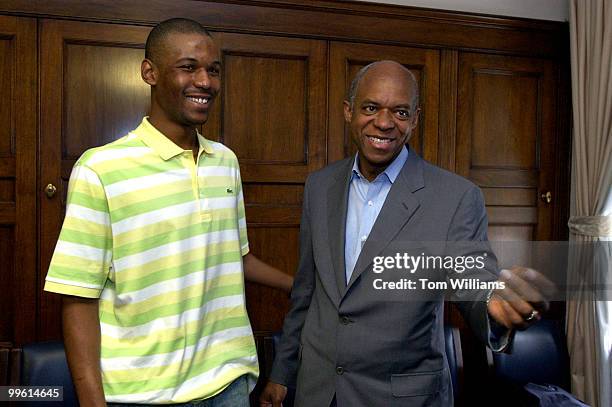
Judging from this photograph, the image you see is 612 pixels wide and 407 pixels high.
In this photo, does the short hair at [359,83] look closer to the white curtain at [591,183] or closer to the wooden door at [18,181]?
the wooden door at [18,181]

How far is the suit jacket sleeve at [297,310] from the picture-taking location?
1.44 metres

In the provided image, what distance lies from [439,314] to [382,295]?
0.16m

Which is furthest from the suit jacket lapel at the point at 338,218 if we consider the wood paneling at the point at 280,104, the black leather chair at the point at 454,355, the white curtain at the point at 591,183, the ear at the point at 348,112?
the white curtain at the point at 591,183

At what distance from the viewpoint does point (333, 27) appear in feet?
7.81

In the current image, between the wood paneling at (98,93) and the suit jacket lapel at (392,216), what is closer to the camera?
the suit jacket lapel at (392,216)

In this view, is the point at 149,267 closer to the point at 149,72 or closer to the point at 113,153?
the point at 113,153

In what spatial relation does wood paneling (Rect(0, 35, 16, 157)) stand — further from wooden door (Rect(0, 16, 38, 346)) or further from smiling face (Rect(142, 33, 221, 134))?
smiling face (Rect(142, 33, 221, 134))

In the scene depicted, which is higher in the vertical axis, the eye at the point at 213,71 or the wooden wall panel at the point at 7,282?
the eye at the point at 213,71

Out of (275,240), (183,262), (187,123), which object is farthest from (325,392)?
(275,240)

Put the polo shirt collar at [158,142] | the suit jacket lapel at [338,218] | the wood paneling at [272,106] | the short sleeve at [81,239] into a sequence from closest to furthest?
the short sleeve at [81,239] → the polo shirt collar at [158,142] → the suit jacket lapel at [338,218] → the wood paneling at [272,106]

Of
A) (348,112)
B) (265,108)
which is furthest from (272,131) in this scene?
(348,112)

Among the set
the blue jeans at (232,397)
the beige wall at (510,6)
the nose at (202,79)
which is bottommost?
the blue jeans at (232,397)

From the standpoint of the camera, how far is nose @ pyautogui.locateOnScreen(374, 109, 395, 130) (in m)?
1.36

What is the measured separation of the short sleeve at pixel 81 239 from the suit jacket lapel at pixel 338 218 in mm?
485
